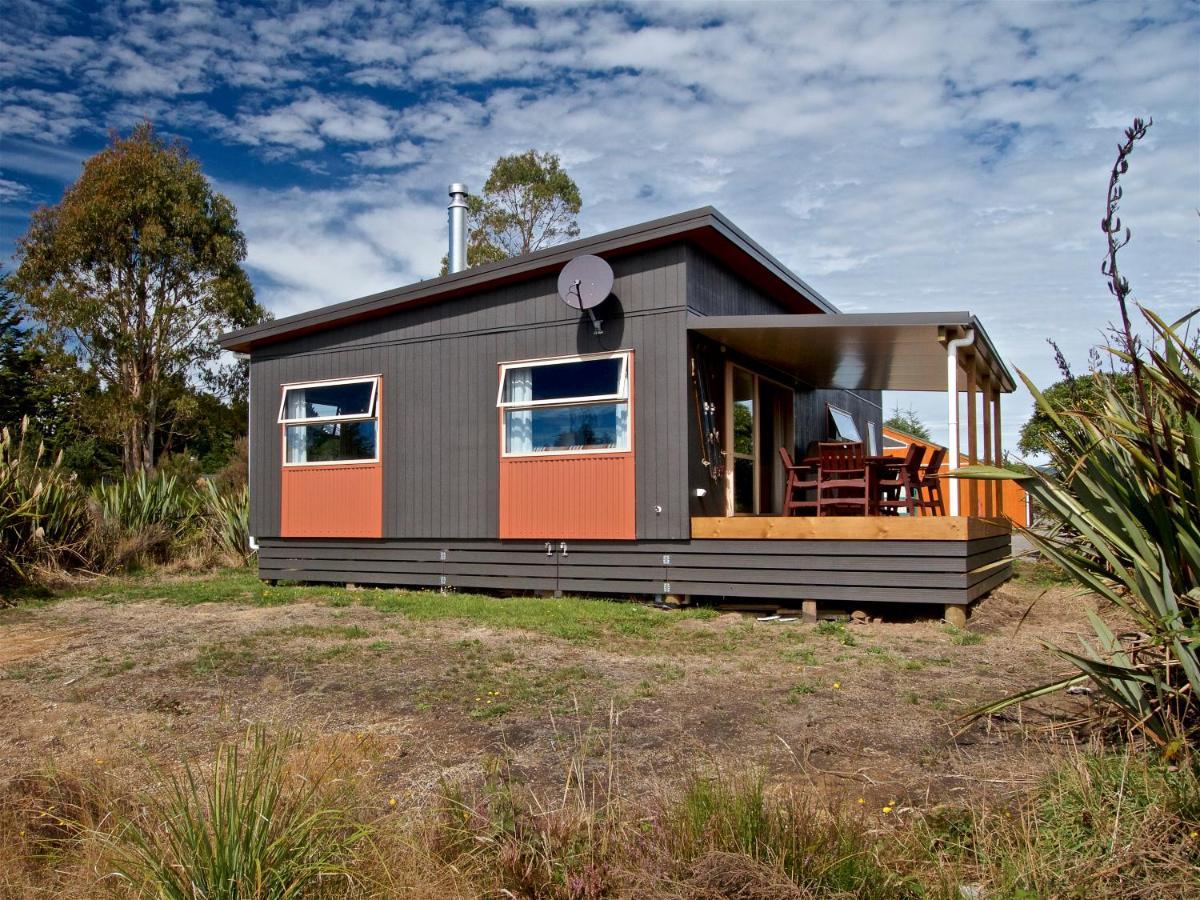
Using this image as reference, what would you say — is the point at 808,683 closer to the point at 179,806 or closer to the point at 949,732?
the point at 949,732

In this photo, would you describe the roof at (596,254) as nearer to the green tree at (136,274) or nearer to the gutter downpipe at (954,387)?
the gutter downpipe at (954,387)

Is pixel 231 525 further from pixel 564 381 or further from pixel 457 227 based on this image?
pixel 564 381

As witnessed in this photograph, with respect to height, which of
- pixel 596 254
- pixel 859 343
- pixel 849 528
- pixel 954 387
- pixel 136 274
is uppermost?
pixel 136 274

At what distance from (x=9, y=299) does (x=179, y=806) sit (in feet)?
90.5

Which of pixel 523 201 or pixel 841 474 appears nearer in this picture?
pixel 841 474

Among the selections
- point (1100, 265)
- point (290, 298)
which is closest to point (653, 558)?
point (1100, 265)

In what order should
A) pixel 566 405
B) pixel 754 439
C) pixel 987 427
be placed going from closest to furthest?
pixel 566 405 → pixel 987 427 → pixel 754 439

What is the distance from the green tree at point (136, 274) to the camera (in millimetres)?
23000

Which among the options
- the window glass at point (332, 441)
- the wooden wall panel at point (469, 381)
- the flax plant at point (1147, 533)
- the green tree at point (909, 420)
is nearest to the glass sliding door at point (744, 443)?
the wooden wall panel at point (469, 381)

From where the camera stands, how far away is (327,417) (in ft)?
35.9

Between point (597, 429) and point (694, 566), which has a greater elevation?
point (597, 429)

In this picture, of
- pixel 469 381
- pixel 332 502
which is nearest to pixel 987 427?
pixel 469 381

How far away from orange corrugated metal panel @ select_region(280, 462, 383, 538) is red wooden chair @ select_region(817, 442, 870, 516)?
493 cm

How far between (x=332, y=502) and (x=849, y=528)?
6082mm
